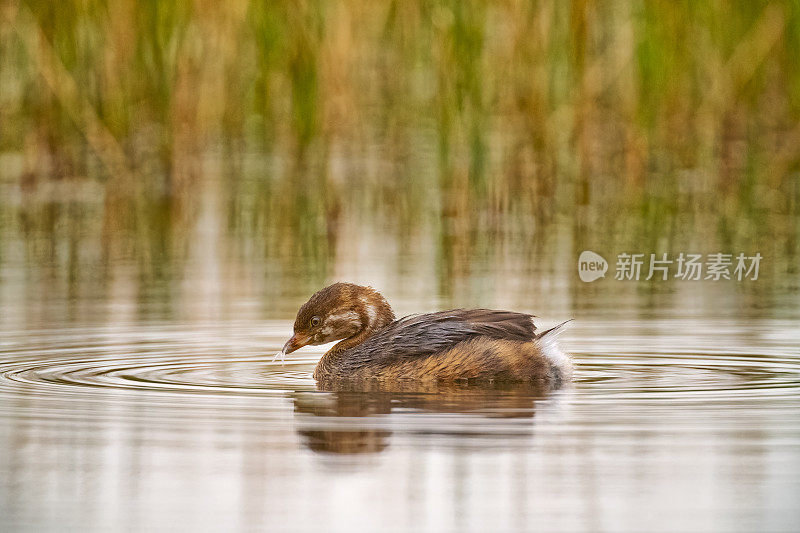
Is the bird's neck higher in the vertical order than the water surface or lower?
higher

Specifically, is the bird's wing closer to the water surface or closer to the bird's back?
the bird's back

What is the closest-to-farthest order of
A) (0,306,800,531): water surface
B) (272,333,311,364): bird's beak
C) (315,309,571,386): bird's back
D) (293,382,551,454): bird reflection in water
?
(0,306,800,531): water surface → (293,382,551,454): bird reflection in water → (315,309,571,386): bird's back → (272,333,311,364): bird's beak

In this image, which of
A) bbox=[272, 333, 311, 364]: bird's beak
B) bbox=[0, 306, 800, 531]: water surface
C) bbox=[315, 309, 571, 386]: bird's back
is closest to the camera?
bbox=[0, 306, 800, 531]: water surface

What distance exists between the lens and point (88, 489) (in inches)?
199

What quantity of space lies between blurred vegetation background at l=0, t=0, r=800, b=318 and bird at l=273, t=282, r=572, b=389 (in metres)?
3.48

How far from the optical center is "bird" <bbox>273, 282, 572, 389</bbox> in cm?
727

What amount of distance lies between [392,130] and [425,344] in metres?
12.3

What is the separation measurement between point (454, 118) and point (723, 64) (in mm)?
3505

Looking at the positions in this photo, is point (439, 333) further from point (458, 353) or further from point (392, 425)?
point (392, 425)

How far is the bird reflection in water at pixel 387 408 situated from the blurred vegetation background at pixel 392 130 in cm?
414

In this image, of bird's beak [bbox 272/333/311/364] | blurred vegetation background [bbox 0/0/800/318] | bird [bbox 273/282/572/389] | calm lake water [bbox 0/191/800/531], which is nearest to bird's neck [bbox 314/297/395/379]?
bird [bbox 273/282/572/389]

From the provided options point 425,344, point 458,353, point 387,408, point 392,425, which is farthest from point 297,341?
point 392,425

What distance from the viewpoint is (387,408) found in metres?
6.53

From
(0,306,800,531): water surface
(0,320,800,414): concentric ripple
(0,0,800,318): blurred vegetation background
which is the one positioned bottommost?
(0,306,800,531): water surface
